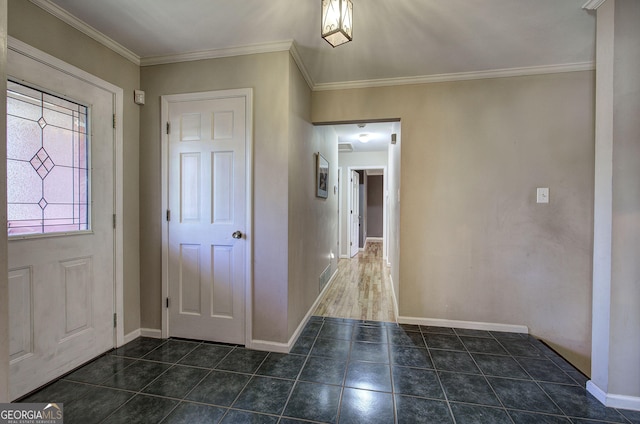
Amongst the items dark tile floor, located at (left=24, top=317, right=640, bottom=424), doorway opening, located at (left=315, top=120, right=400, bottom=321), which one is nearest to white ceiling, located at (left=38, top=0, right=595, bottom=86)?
A: doorway opening, located at (left=315, top=120, right=400, bottom=321)

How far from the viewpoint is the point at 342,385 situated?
170cm

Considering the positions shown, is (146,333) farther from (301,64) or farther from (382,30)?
(382,30)

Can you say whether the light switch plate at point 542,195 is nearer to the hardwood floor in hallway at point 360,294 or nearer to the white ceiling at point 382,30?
the white ceiling at point 382,30

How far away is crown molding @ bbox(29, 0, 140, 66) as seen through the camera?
1.63 meters

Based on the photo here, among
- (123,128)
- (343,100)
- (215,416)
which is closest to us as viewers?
(215,416)

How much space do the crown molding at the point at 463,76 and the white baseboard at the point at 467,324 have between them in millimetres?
2306

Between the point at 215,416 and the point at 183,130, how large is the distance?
2056 millimetres

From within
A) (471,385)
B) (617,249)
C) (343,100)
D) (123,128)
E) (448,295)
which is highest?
(343,100)

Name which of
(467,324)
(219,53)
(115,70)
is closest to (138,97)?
(115,70)

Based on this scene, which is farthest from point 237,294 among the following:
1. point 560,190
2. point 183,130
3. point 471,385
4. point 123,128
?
point 560,190

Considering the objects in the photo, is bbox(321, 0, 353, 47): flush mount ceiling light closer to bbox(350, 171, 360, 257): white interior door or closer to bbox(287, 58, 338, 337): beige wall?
bbox(287, 58, 338, 337): beige wall

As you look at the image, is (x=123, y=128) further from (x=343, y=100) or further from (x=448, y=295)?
(x=448, y=295)

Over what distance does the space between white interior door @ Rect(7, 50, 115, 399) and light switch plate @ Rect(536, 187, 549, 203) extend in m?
3.62

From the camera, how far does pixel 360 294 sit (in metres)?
3.57
